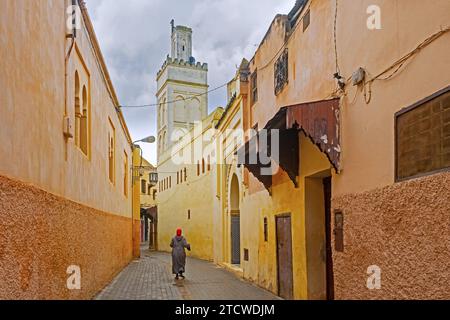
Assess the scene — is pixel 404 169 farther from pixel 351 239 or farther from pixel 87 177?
pixel 87 177

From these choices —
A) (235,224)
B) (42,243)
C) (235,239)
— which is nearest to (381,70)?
(42,243)

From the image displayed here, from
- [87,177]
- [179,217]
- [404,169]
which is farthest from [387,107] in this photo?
[179,217]

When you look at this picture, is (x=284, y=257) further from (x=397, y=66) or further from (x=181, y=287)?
(x=397, y=66)

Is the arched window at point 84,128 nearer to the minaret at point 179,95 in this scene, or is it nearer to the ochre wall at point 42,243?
the ochre wall at point 42,243

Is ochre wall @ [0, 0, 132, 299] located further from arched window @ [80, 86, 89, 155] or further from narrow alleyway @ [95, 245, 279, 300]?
narrow alleyway @ [95, 245, 279, 300]

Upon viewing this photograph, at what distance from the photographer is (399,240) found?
4617mm

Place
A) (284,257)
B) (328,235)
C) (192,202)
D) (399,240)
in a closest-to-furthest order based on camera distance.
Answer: (399,240) < (328,235) < (284,257) < (192,202)

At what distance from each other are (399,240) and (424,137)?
992mm

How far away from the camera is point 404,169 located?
4.65 m

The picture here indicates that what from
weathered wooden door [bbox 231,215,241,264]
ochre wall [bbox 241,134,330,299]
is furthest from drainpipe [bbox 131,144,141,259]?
ochre wall [bbox 241,134,330,299]

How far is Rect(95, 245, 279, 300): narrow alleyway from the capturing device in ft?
33.2

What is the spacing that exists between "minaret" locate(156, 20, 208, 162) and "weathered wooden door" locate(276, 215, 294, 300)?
2789 cm

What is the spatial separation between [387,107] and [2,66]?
3.60 metres

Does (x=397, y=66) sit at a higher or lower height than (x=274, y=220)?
higher
